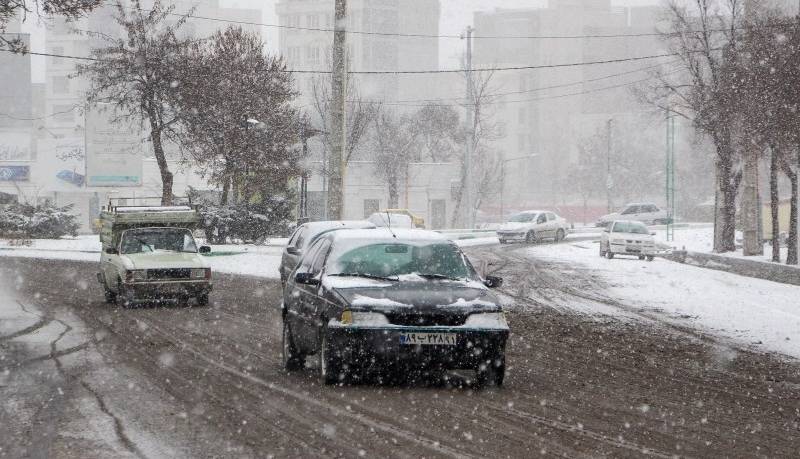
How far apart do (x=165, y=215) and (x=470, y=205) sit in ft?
138

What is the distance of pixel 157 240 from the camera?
20.6m

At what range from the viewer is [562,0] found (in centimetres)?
16075

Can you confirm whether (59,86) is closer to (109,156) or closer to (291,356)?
(109,156)

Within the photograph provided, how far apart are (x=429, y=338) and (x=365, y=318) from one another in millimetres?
602

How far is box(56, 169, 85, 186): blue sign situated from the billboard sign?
19.6 meters

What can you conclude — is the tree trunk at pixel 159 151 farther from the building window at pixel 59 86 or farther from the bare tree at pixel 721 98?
the building window at pixel 59 86

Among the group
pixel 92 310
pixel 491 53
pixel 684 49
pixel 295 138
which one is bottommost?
pixel 92 310

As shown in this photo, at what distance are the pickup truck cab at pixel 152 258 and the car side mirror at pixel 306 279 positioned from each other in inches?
354

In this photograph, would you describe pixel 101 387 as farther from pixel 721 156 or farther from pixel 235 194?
pixel 235 194

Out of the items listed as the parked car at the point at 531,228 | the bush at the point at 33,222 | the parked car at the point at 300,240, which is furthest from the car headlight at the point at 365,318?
the bush at the point at 33,222

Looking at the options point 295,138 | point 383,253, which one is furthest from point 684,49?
point 383,253

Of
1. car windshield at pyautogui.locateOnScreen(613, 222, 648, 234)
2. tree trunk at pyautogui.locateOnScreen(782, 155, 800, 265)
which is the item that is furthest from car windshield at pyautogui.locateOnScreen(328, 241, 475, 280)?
car windshield at pyautogui.locateOnScreen(613, 222, 648, 234)

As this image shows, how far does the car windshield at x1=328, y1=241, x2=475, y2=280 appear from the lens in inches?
416

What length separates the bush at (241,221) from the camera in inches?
1729
